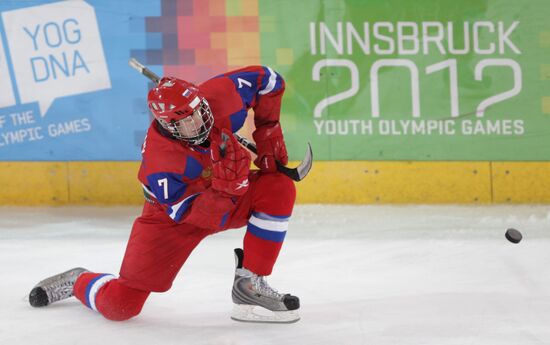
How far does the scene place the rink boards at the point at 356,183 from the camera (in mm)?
5031

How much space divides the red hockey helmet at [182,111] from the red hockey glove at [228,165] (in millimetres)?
101

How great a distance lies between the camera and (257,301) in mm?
3043

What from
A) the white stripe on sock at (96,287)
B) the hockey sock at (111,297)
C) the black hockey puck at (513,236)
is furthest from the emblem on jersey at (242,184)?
the black hockey puck at (513,236)

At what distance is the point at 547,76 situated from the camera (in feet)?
16.5

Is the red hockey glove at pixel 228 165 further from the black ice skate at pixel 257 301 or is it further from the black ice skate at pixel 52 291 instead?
the black ice skate at pixel 52 291

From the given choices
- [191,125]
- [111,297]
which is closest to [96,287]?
[111,297]

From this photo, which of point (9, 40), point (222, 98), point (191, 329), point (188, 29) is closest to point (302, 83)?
point (188, 29)

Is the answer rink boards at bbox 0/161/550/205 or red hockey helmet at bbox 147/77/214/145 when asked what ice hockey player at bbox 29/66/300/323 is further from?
rink boards at bbox 0/161/550/205

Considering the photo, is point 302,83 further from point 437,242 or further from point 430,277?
point 430,277

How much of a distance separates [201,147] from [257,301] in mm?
525

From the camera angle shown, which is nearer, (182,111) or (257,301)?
(182,111)

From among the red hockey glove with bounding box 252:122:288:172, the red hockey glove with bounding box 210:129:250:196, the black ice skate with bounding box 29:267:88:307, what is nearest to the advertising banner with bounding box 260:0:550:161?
the red hockey glove with bounding box 252:122:288:172

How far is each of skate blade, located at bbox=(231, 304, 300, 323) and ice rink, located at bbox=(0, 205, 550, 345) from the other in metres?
0.03

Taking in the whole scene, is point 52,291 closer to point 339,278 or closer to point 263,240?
point 263,240
